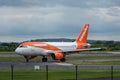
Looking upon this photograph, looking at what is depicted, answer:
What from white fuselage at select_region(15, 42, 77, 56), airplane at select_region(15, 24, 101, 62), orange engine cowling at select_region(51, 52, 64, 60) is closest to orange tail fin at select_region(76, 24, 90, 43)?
airplane at select_region(15, 24, 101, 62)

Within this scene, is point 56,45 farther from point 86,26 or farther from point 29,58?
point 86,26

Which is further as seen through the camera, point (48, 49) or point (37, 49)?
Result: point (48, 49)

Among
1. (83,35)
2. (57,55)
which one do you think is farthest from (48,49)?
(83,35)

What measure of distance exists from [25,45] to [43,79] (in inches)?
1334

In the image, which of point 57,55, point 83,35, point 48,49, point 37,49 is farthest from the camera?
point 83,35

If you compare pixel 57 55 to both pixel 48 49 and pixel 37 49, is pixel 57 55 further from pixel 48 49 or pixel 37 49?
pixel 37 49

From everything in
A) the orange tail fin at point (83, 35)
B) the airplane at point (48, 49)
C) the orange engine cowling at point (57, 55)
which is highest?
the orange tail fin at point (83, 35)

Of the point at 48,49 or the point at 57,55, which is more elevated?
the point at 48,49

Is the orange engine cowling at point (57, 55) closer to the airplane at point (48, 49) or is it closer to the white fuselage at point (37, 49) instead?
the airplane at point (48, 49)

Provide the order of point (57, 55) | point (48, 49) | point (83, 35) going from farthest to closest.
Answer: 1. point (83, 35)
2. point (48, 49)
3. point (57, 55)

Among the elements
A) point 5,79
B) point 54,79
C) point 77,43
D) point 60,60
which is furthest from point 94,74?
point 77,43

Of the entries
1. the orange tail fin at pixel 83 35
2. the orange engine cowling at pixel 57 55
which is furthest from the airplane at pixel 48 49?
the orange tail fin at pixel 83 35

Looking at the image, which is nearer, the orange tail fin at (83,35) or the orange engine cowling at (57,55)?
the orange engine cowling at (57,55)

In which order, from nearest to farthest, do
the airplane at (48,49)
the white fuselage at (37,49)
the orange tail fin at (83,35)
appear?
the white fuselage at (37,49) → the airplane at (48,49) → the orange tail fin at (83,35)
